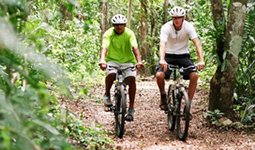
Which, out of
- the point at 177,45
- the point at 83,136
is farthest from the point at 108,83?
the point at 83,136

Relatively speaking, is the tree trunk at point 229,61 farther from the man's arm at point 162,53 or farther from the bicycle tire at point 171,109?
the man's arm at point 162,53

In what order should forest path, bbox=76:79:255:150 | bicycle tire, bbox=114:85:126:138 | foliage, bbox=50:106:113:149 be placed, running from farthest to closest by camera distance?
bicycle tire, bbox=114:85:126:138 → forest path, bbox=76:79:255:150 → foliage, bbox=50:106:113:149

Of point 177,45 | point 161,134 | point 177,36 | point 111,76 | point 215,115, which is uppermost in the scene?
point 177,36

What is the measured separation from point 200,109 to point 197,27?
19.9ft

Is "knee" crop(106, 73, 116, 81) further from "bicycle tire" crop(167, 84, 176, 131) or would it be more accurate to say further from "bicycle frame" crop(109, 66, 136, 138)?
"bicycle tire" crop(167, 84, 176, 131)

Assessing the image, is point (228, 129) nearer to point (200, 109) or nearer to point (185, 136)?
point (185, 136)

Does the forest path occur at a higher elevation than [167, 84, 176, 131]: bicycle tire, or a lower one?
lower

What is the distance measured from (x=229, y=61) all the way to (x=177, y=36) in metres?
1.08

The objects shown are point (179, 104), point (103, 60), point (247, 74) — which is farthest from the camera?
point (247, 74)

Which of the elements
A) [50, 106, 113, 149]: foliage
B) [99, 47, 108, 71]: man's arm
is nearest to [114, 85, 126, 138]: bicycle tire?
[99, 47, 108, 71]: man's arm

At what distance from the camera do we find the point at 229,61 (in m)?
6.65

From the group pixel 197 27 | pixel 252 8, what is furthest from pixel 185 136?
pixel 197 27

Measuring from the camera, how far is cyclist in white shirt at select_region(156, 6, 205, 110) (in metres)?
6.23

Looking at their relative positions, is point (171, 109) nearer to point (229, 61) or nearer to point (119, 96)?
point (119, 96)
